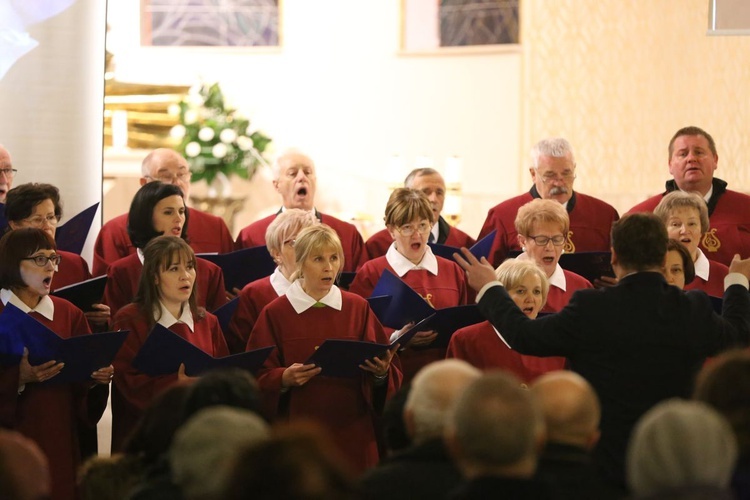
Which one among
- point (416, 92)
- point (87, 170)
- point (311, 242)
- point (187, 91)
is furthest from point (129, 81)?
point (311, 242)

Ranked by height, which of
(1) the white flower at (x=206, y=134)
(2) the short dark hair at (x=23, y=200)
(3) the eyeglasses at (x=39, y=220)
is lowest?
(3) the eyeglasses at (x=39, y=220)

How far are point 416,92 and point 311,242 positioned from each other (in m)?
6.53

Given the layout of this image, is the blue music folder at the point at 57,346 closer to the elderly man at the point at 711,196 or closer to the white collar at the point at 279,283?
the white collar at the point at 279,283

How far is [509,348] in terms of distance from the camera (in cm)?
475

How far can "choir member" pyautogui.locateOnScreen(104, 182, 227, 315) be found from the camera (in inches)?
Result: 219

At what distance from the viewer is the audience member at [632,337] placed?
3.55 m

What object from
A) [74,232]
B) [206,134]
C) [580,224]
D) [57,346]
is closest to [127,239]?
[74,232]

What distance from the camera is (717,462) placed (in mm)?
2400

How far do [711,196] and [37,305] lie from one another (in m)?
3.46

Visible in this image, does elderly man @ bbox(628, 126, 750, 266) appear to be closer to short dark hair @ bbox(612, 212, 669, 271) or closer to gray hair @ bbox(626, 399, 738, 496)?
short dark hair @ bbox(612, 212, 669, 271)

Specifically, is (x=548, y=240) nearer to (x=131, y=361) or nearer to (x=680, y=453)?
(x=131, y=361)

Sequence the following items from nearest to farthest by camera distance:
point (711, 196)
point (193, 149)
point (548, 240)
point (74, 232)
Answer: point (548, 240)
point (74, 232)
point (711, 196)
point (193, 149)

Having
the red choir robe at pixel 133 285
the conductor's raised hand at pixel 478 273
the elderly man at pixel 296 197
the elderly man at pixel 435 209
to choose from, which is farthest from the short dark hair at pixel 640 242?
the elderly man at pixel 296 197

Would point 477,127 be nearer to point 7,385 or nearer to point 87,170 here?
point 87,170
